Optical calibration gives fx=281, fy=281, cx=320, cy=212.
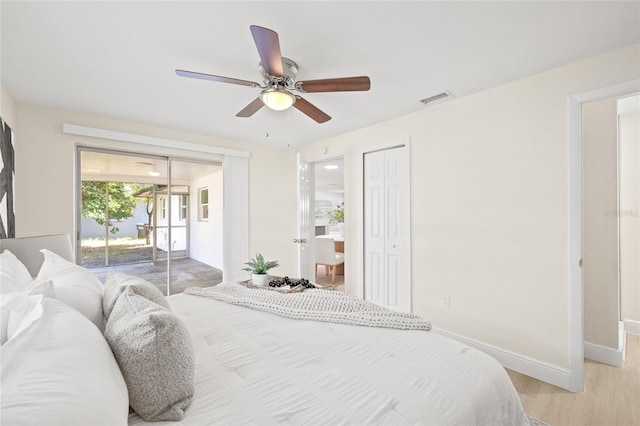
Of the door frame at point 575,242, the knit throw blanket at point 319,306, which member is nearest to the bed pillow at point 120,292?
the knit throw blanket at point 319,306

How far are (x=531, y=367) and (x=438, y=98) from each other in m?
2.54

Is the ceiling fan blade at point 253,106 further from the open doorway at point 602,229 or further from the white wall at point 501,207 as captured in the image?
the open doorway at point 602,229

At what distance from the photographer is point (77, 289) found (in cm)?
119

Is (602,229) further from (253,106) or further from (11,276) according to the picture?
(11,276)

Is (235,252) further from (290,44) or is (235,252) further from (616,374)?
(616,374)

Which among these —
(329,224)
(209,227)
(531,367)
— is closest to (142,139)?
(209,227)

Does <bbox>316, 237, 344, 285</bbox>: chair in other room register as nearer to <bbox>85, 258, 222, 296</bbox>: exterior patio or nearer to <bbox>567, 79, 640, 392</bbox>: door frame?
<bbox>85, 258, 222, 296</bbox>: exterior patio

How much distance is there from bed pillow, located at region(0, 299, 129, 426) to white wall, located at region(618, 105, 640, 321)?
4553 millimetres

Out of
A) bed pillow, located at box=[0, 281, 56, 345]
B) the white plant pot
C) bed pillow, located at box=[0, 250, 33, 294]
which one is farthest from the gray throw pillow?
the white plant pot

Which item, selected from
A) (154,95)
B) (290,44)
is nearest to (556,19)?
(290,44)

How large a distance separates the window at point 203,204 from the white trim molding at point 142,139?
2.19ft

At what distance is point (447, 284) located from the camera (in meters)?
2.93

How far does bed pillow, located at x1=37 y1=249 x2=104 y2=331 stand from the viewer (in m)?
1.13

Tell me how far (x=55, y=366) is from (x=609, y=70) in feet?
10.9
